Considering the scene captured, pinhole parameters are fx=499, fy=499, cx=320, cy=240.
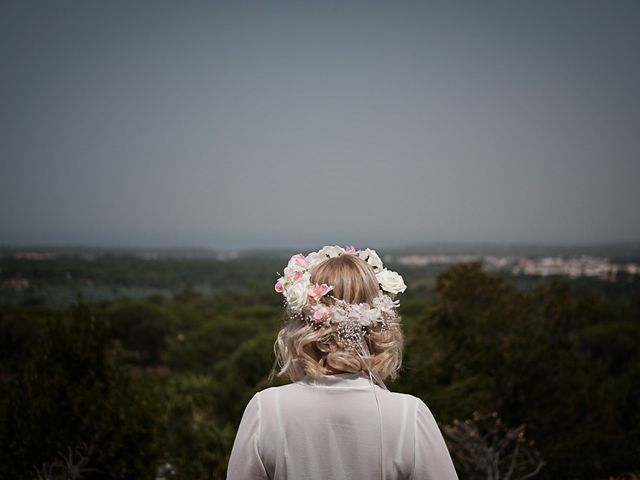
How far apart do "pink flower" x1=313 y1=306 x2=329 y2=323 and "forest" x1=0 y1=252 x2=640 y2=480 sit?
993 mm

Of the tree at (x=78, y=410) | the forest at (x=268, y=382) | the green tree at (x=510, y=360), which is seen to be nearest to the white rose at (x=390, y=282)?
the forest at (x=268, y=382)

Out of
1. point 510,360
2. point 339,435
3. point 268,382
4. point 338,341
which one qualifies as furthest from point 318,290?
point 510,360

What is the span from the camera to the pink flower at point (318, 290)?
1809mm

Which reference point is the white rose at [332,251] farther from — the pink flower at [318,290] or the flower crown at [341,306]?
the pink flower at [318,290]

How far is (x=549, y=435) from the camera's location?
51.8ft

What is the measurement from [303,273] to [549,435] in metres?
16.7

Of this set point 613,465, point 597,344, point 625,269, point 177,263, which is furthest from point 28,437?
point 177,263

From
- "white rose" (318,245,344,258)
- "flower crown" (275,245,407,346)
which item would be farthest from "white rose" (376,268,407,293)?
"white rose" (318,245,344,258)

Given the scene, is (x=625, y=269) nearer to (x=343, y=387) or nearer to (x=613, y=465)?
(x=613, y=465)

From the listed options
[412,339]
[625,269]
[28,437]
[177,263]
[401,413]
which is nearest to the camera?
[401,413]

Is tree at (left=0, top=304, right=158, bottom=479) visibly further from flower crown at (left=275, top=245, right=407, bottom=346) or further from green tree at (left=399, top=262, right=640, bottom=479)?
green tree at (left=399, top=262, right=640, bottom=479)

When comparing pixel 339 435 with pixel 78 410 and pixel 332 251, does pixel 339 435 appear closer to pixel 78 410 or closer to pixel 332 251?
pixel 332 251

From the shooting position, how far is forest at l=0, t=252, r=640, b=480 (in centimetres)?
809

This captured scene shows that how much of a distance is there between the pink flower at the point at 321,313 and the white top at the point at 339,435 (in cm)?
21
